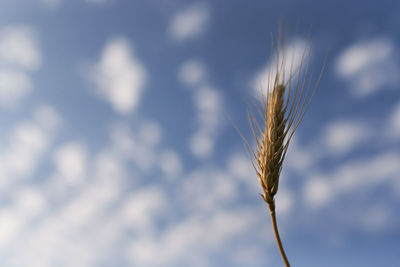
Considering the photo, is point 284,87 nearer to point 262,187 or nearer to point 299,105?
point 299,105

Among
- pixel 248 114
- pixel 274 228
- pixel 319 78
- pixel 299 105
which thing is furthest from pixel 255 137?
pixel 274 228

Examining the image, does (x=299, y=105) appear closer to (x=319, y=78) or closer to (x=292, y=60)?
(x=319, y=78)

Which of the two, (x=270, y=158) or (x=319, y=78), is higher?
(x=319, y=78)

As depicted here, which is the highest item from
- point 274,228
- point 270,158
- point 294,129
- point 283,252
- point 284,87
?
point 284,87

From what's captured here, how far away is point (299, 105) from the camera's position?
3033 millimetres

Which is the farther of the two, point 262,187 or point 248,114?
point 248,114

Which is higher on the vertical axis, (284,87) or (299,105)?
(284,87)

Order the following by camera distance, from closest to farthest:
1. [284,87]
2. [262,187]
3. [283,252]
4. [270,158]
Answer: [283,252]
[262,187]
[270,158]
[284,87]

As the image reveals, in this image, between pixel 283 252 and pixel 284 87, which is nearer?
pixel 283 252

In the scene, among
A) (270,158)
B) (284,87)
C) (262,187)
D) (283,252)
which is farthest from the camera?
(284,87)

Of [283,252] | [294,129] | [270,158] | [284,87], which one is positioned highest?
[284,87]

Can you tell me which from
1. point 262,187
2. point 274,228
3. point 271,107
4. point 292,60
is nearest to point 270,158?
point 262,187

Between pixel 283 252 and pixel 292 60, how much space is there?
6.48ft

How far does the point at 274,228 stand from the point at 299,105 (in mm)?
1313
